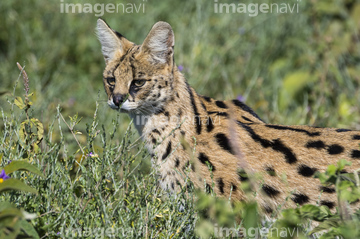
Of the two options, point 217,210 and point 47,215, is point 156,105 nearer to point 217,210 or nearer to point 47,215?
point 47,215

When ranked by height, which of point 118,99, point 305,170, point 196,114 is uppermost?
point 118,99

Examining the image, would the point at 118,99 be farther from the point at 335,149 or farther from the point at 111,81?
the point at 335,149

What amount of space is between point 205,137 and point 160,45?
81cm

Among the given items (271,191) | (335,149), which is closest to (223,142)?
(271,191)

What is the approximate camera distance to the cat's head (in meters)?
3.53

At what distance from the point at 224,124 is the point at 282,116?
2045 millimetres

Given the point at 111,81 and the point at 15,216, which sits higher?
the point at 111,81

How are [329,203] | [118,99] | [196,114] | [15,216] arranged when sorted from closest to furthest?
[15,216] → [329,203] → [118,99] → [196,114]

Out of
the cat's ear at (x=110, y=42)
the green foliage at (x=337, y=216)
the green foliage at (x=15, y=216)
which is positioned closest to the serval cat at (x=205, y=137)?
the cat's ear at (x=110, y=42)

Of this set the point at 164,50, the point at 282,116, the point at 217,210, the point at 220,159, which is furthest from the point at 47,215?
the point at 282,116

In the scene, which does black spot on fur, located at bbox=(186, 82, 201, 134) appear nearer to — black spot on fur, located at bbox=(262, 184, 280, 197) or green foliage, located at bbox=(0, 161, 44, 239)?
black spot on fur, located at bbox=(262, 184, 280, 197)

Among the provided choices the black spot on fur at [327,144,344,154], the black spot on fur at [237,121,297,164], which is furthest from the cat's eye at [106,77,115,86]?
the black spot on fur at [327,144,344,154]

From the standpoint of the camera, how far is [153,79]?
3619 millimetres

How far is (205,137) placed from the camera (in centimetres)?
341
